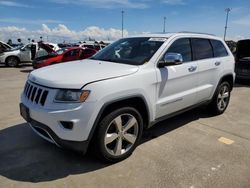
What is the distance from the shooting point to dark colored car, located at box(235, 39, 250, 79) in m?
9.39

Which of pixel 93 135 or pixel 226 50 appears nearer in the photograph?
pixel 93 135

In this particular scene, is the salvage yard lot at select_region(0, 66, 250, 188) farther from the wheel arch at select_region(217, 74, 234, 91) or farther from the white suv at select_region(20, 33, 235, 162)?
the wheel arch at select_region(217, 74, 234, 91)

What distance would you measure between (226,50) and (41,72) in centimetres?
402

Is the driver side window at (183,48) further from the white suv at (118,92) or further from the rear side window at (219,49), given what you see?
the rear side window at (219,49)

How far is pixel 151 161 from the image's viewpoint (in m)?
3.54

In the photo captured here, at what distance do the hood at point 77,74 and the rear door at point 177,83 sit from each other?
597 millimetres

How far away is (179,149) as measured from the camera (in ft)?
12.9

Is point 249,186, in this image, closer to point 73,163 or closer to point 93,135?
point 93,135

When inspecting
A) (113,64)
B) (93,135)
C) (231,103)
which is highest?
(113,64)

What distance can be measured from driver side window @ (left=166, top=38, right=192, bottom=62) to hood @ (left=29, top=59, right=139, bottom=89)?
→ 3.22 feet

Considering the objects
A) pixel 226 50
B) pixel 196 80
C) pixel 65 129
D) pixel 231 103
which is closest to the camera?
pixel 65 129

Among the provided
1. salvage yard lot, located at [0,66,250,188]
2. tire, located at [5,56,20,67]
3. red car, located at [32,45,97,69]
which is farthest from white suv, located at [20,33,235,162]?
tire, located at [5,56,20,67]

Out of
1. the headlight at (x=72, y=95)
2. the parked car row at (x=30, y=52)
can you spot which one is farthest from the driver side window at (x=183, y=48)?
the parked car row at (x=30, y=52)

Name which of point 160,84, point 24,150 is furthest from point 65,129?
point 160,84
